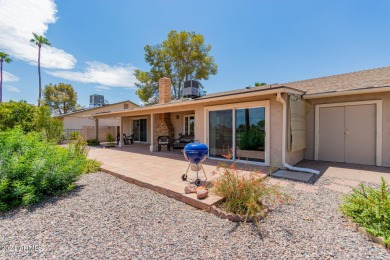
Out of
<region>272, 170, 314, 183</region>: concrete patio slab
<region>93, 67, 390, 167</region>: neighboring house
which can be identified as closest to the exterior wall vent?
<region>93, 67, 390, 167</region>: neighboring house

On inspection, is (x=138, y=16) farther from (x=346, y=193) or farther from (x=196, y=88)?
(x=346, y=193)

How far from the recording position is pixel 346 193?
390 centimetres

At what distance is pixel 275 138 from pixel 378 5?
688cm

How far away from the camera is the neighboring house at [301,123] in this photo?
5887 millimetres

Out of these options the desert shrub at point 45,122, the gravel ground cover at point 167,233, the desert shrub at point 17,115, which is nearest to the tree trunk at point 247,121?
the gravel ground cover at point 167,233

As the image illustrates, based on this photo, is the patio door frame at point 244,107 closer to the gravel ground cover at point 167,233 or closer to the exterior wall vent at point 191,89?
the gravel ground cover at point 167,233

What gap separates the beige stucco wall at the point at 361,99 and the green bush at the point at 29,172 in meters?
8.36

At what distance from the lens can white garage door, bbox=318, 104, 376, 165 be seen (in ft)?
21.5

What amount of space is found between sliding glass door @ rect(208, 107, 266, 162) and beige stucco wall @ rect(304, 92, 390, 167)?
2.80 m

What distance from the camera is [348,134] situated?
696 centimetres

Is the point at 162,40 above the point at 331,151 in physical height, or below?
above

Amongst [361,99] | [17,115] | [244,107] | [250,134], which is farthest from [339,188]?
[17,115]

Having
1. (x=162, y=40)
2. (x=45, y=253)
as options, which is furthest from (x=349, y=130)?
(x=162, y=40)

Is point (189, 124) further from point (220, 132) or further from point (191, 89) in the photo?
point (220, 132)
